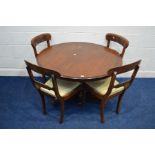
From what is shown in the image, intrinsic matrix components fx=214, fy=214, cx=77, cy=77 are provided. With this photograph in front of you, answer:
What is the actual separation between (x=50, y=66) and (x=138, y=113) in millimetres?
1347

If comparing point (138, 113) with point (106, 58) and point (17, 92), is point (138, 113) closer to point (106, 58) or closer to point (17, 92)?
point (106, 58)

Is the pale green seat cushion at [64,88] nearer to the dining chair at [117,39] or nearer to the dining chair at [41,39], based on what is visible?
the dining chair at [41,39]

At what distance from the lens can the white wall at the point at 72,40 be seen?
313 cm

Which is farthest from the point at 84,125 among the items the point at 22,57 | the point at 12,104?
the point at 22,57

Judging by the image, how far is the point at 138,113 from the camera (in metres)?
2.87

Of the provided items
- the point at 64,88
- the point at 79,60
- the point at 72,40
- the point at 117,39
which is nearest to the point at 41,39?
the point at 72,40

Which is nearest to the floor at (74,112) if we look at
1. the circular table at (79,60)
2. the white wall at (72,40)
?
the white wall at (72,40)

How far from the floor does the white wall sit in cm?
40

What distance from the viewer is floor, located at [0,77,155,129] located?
268 centimetres

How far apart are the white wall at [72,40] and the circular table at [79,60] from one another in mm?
191

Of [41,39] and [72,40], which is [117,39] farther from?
[41,39]

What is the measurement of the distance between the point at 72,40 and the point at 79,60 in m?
0.69

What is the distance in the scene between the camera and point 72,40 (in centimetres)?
321

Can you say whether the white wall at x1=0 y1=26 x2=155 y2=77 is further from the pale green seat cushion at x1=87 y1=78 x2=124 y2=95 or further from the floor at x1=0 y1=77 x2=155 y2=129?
the pale green seat cushion at x1=87 y1=78 x2=124 y2=95
